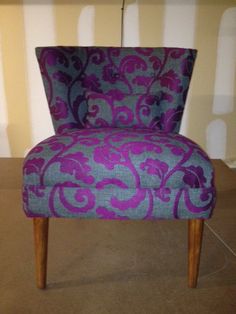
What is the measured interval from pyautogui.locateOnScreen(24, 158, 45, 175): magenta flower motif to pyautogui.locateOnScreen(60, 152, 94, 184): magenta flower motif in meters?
0.06

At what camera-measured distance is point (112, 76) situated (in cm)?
135

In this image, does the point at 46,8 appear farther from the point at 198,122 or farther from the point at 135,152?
the point at 135,152

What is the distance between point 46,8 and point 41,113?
703mm

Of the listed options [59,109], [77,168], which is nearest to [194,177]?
[77,168]

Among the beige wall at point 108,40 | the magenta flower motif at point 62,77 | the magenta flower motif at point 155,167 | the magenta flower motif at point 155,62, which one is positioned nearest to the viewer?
the magenta flower motif at point 155,167

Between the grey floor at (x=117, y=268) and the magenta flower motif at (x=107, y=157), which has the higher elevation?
the magenta flower motif at (x=107, y=157)

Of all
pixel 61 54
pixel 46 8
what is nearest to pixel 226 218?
pixel 61 54

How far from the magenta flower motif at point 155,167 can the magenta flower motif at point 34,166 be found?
28cm

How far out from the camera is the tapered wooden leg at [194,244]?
3.18 ft

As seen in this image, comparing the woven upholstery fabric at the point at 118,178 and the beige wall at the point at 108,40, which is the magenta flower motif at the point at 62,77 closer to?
the woven upholstery fabric at the point at 118,178

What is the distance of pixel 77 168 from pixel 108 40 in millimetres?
1575

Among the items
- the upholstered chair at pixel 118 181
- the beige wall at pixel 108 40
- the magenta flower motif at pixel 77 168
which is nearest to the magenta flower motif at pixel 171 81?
the upholstered chair at pixel 118 181

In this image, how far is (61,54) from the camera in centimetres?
126

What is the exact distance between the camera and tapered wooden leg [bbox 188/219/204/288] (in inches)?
38.2
